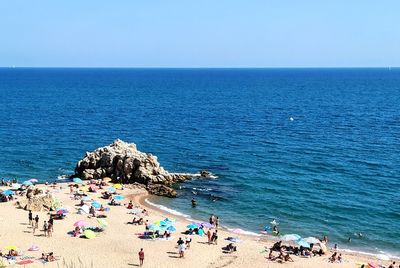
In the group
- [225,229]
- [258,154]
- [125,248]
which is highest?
[258,154]

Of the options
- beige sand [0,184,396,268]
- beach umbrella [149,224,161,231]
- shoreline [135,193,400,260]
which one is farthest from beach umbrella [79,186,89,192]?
beach umbrella [149,224,161,231]

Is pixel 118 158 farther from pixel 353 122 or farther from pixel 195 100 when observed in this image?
pixel 195 100

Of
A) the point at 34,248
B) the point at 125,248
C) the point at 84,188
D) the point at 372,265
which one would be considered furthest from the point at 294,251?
the point at 84,188

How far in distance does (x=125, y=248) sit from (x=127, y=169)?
20155 millimetres

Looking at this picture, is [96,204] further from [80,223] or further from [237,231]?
[237,231]

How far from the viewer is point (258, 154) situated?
69500mm

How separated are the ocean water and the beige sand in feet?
17.9

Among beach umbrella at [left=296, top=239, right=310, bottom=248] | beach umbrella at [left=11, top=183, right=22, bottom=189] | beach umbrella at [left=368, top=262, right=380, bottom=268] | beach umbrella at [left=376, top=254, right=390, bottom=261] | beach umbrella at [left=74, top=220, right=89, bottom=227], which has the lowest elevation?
beach umbrella at [left=376, top=254, right=390, bottom=261]

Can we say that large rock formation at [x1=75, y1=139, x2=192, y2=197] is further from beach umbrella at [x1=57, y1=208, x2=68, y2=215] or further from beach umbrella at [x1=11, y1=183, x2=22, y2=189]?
beach umbrella at [x1=57, y1=208, x2=68, y2=215]

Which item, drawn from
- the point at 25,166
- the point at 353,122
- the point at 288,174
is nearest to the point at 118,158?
the point at 25,166

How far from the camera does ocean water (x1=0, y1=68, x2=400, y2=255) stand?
1832 inches

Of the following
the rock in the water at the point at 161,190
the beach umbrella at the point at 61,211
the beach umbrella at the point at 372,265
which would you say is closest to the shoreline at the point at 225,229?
the rock in the water at the point at 161,190

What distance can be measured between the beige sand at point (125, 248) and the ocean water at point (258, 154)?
545 centimetres

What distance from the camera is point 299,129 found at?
90.2m
